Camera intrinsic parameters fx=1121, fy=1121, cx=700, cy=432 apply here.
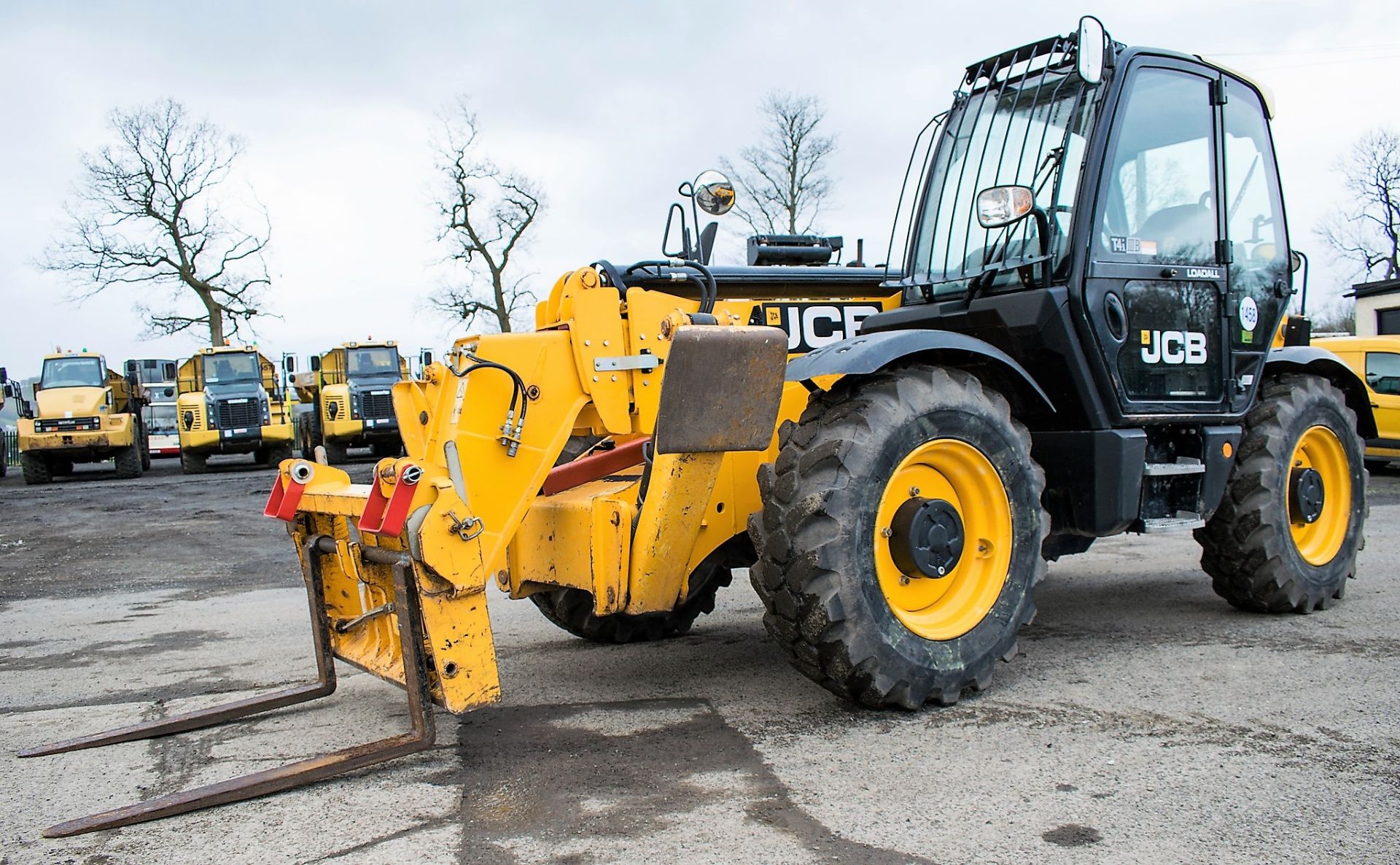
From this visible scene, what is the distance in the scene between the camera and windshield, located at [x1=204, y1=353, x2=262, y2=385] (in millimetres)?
23797

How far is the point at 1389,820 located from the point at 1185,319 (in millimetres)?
2738

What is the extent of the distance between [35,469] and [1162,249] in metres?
22.8

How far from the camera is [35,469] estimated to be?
22062 mm

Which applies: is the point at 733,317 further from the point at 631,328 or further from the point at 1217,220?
the point at 1217,220

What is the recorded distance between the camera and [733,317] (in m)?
4.72

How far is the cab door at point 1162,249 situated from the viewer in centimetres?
497

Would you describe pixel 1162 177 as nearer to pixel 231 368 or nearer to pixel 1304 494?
pixel 1304 494

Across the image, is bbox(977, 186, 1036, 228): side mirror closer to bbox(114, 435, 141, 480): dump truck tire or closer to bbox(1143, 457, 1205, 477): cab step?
bbox(1143, 457, 1205, 477): cab step

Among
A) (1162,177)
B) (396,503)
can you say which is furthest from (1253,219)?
(396,503)

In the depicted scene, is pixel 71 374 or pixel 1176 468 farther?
pixel 71 374

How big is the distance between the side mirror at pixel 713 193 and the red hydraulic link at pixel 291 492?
2.07m

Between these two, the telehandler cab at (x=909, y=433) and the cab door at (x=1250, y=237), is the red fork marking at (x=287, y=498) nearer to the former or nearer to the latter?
the telehandler cab at (x=909, y=433)

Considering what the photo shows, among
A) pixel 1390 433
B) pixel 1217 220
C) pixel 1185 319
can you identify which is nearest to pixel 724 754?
pixel 1185 319

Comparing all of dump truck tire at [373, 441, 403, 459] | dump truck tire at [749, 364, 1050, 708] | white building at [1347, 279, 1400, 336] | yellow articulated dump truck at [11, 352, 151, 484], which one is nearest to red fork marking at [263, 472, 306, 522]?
dump truck tire at [749, 364, 1050, 708]
